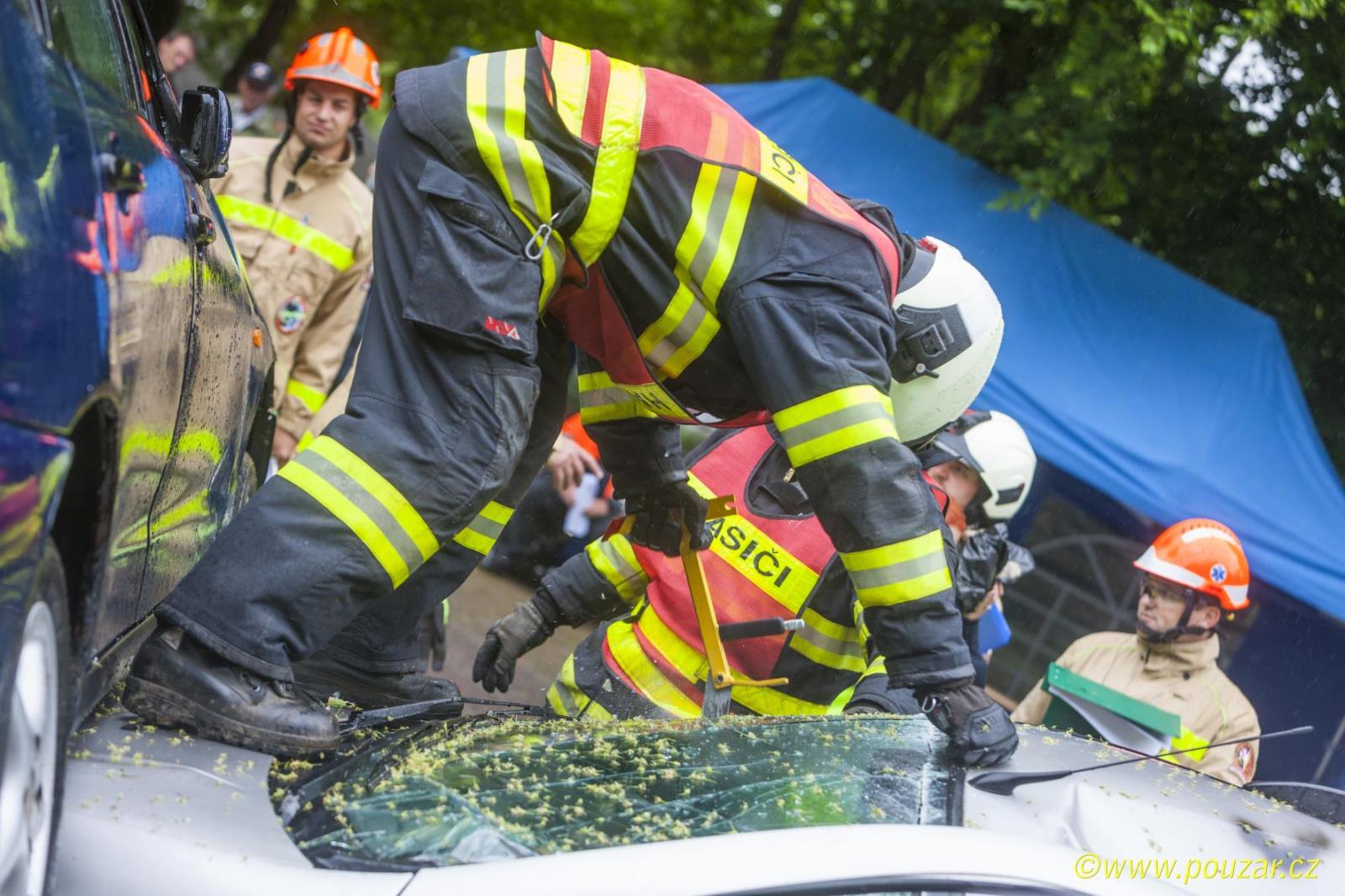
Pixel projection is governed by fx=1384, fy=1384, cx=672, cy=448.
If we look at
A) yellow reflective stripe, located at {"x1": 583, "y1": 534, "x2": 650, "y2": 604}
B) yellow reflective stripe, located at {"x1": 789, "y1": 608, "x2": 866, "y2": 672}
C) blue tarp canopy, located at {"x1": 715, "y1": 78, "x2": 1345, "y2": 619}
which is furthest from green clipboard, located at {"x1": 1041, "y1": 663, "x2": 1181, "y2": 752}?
blue tarp canopy, located at {"x1": 715, "y1": 78, "x2": 1345, "y2": 619}

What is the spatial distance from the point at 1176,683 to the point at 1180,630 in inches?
7.7

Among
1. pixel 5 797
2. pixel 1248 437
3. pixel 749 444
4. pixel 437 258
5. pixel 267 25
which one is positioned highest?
pixel 437 258

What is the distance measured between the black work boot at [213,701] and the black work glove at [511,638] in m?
1.62

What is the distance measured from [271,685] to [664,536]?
1.45 meters

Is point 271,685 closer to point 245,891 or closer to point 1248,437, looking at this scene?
point 245,891

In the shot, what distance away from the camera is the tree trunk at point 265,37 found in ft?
41.7

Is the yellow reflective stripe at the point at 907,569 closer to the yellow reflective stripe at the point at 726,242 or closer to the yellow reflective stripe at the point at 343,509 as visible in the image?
the yellow reflective stripe at the point at 726,242

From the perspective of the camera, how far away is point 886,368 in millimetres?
2664

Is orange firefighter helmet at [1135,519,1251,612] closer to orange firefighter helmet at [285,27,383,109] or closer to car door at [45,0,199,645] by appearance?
orange firefighter helmet at [285,27,383,109]

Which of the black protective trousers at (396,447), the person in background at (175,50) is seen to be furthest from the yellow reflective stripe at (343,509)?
the person in background at (175,50)

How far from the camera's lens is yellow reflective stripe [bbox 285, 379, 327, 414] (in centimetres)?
523

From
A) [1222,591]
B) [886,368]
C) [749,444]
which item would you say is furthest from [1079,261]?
[886,368]

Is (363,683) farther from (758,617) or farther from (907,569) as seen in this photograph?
(907,569)

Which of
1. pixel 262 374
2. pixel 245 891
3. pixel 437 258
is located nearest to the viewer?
pixel 245 891
